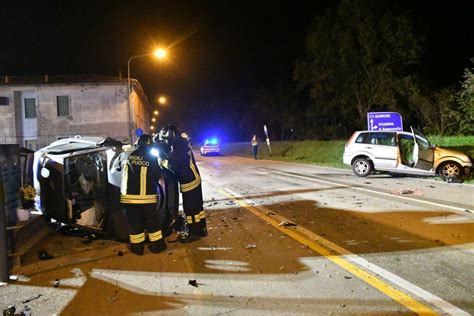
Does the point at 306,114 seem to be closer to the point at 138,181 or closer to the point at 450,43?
the point at 450,43

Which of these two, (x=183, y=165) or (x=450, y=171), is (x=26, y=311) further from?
(x=450, y=171)

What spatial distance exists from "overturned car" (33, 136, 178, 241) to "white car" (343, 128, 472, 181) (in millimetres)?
10214

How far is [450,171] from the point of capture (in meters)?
13.9

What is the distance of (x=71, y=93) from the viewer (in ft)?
117

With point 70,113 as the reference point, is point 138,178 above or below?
below

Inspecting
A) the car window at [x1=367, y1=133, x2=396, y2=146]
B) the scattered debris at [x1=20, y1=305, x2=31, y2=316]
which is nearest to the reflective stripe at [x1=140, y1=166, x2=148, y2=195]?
the scattered debris at [x1=20, y1=305, x2=31, y2=316]

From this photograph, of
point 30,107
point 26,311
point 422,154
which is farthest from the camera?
point 30,107

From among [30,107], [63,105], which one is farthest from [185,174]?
[30,107]

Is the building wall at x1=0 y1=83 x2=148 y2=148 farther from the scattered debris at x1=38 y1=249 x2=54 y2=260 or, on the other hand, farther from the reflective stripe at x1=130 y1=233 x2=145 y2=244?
the reflective stripe at x1=130 y1=233 x2=145 y2=244

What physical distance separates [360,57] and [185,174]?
30.3 meters

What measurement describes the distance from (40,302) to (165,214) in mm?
2465

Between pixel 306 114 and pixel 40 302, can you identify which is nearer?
pixel 40 302

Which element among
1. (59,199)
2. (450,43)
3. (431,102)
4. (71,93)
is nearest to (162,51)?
(71,93)

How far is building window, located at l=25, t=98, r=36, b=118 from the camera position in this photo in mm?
35719
